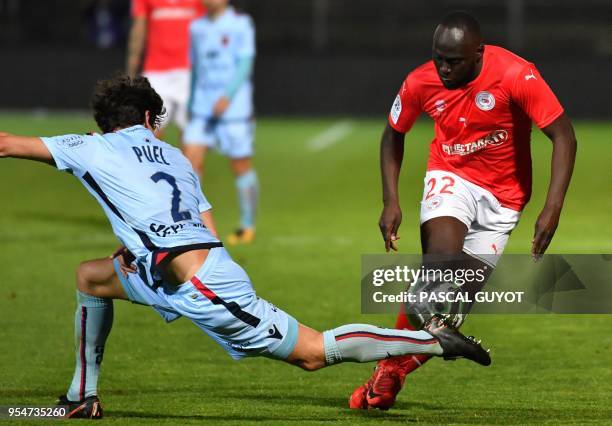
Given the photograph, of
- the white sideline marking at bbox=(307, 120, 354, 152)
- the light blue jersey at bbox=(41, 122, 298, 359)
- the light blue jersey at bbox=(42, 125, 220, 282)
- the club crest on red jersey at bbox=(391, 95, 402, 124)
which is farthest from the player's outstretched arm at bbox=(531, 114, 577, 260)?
the white sideline marking at bbox=(307, 120, 354, 152)

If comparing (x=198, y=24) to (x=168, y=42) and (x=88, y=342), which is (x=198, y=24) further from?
(x=88, y=342)

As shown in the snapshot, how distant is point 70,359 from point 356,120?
1901 centimetres

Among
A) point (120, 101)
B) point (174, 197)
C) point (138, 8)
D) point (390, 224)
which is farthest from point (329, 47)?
point (174, 197)

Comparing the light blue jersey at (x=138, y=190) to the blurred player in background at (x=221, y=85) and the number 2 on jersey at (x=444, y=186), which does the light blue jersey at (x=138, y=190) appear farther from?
the blurred player in background at (x=221, y=85)

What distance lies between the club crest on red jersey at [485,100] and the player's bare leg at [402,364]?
621mm

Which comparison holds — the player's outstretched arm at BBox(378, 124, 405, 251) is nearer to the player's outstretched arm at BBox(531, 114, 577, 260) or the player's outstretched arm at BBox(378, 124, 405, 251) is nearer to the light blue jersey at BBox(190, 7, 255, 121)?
the player's outstretched arm at BBox(531, 114, 577, 260)

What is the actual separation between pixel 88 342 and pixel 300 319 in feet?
10.4

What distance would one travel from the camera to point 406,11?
29.0 metres

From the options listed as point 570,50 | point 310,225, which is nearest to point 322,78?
point 570,50

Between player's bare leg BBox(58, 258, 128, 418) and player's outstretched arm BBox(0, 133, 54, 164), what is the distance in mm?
676

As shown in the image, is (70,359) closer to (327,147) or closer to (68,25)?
(327,147)

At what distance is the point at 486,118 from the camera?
7.66 metres

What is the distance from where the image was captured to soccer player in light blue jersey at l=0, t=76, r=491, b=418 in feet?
21.4

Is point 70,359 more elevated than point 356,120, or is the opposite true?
point 70,359
